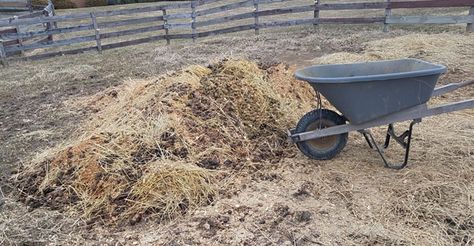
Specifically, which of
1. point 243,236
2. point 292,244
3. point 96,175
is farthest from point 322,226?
point 96,175

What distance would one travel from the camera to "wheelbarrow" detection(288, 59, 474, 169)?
10.9 ft

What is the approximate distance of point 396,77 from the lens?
3.27 meters

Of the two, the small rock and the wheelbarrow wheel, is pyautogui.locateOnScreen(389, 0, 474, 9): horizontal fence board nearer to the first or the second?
the wheelbarrow wheel

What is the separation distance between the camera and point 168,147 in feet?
12.6

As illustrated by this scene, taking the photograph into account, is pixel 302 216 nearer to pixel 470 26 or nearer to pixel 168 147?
pixel 168 147

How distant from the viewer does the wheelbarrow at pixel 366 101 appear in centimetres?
332

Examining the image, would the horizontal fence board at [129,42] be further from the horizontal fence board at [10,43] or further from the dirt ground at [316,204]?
the dirt ground at [316,204]

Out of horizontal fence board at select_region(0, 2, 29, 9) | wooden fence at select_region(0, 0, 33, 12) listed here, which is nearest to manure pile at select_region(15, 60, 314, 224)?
wooden fence at select_region(0, 0, 33, 12)

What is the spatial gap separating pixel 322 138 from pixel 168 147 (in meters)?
1.46

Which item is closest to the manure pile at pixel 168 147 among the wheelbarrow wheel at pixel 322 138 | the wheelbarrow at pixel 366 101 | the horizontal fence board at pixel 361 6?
the wheelbarrow wheel at pixel 322 138

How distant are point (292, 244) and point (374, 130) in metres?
2.23

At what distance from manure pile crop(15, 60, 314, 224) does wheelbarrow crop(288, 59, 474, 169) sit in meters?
0.43

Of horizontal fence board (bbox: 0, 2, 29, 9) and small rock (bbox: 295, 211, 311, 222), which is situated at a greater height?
horizontal fence board (bbox: 0, 2, 29, 9)

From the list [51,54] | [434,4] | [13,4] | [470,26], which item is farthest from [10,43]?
[470,26]
